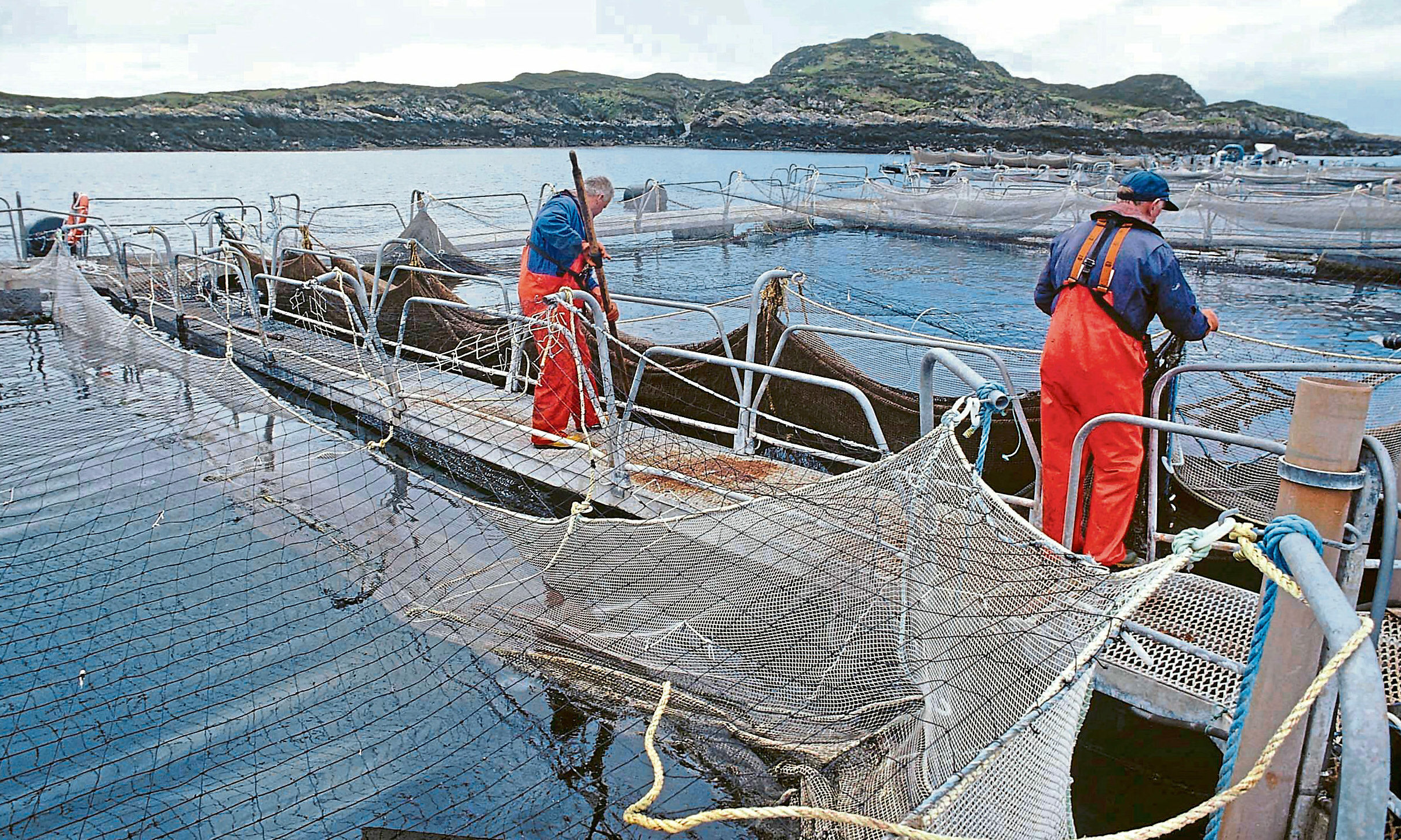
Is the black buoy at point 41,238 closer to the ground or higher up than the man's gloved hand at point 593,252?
closer to the ground

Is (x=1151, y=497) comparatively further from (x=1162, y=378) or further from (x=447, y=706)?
(x=447, y=706)

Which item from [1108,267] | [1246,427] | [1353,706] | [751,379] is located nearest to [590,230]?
[751,379]

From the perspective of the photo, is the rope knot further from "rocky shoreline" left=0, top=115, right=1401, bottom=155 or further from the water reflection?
"rocky shoreline" left=0, top=115, right=1401, bottom=155

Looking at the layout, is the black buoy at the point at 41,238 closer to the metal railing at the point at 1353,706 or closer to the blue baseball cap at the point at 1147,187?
the blue baseball cap at the point at 1147,187

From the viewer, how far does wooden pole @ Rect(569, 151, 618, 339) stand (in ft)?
18.8

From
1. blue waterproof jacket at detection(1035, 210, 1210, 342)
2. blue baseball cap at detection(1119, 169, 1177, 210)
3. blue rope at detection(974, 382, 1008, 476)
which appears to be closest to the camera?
blue rope at detection(974, 382, 1008, 476)

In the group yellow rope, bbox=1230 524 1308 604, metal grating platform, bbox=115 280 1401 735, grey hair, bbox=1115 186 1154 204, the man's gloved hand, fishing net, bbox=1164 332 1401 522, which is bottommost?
metal grating platform, bbox=115 280 1401 735

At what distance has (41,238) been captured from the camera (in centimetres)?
1499

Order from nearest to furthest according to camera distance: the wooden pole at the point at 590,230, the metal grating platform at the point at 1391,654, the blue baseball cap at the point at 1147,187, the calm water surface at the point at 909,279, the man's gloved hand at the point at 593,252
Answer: the metal grating platform at the point at 1391,654
the blue baseball cap at the point at 1147,187
the wooden pole at the point at 590,230
the man's gloved hand at the point at 593,252
the calm water surface at the point at 909,279

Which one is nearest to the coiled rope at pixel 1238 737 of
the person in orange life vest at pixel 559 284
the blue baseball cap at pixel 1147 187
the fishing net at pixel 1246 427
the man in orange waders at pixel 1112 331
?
the fishing net at pixel 1246 427

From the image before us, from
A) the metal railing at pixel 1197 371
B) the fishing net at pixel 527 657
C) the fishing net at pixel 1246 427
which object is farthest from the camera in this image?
the fishing net at pixel 1246 427

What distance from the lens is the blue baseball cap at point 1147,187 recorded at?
388 centimetres

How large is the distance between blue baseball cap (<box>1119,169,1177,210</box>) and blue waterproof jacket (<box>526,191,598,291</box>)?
3.39 m

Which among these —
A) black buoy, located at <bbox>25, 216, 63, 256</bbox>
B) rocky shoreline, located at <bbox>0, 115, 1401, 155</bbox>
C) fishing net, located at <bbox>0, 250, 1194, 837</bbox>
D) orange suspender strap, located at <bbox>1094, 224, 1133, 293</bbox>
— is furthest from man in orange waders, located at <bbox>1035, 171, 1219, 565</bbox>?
rocky shoreline, located at <bbox>0, 115, 1401, 155</bbox>
